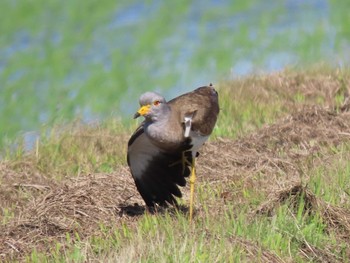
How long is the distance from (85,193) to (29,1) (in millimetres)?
7606

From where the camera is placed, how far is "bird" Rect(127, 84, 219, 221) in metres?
6.70

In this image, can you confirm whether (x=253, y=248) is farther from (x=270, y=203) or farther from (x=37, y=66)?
(x=37, y=66)

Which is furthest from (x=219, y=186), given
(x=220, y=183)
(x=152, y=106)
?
(x=152, y=106)

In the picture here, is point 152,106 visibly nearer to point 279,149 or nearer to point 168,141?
point 168,141

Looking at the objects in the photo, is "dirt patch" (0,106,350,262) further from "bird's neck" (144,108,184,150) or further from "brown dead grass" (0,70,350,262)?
"bird's neck" (144,108,184,150)

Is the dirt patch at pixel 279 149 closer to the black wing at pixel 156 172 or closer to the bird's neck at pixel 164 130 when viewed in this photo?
the black wing at pixel 156 172

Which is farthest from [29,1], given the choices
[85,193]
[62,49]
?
[85,193]

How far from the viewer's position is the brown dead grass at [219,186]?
670 cm

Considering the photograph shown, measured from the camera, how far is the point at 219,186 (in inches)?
300

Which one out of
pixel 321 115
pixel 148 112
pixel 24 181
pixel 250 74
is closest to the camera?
pixel 148 112

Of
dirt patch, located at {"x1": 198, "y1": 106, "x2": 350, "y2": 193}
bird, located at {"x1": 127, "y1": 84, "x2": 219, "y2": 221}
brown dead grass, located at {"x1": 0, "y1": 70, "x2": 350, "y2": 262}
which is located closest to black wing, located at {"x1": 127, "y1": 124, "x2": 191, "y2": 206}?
bird, located at {"x1": 127, "y1": 84, "x2": 219, "y2": 221}

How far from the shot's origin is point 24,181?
27.3 feet

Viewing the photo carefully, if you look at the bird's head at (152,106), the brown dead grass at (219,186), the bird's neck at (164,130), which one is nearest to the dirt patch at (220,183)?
the brown dead grass at (219,186)

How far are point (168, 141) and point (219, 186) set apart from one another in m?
1.01
